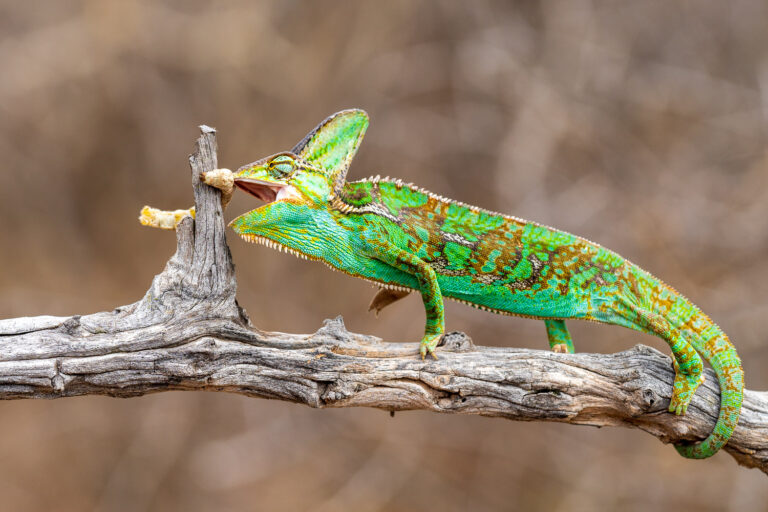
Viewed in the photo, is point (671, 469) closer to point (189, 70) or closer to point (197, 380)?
point (197, 380)

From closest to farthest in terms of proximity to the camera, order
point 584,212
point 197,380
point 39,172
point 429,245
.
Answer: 1. point 197,380
2. point 429,245
3. point 39,172
4. point 584,212

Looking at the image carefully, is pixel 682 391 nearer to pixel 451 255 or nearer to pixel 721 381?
pixel 721 381

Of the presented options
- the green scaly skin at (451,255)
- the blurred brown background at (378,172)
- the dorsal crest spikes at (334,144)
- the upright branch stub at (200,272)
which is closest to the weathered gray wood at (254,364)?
the upright branch stub at (200,272)

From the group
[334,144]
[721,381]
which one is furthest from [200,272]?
[721,381]

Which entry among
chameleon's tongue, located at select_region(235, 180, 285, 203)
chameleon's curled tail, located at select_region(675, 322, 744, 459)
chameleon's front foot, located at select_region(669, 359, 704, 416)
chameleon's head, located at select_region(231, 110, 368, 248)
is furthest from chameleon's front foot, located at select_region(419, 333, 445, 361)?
chameleon's curled tail, located at select_region(675, 322, 744, 459)

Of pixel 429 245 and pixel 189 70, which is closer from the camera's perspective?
pixel 429 245

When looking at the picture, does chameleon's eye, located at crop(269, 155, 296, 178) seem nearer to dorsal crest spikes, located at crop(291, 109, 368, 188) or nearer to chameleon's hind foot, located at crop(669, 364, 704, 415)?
dorsal crest spikes, located at crop(291, 109, 368, 188)

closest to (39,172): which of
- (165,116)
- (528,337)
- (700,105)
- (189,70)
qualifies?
(165,116)
